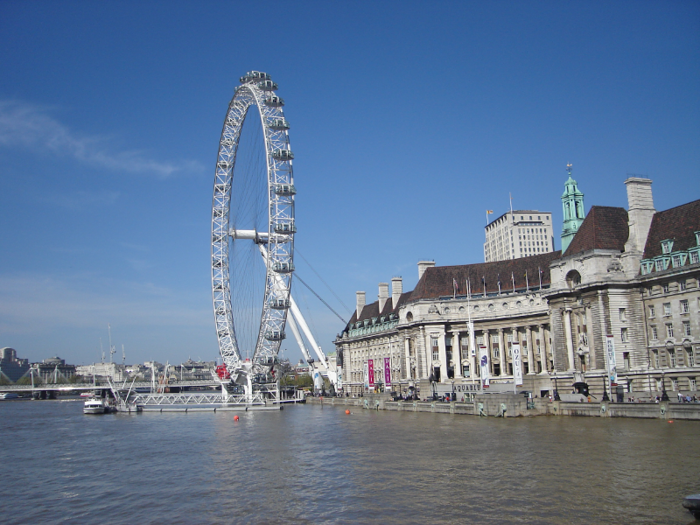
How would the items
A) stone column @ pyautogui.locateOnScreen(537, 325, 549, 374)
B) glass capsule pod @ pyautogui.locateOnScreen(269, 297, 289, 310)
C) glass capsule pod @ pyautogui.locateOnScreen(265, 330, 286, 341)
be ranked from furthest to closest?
glass capsule pod @ pyautogui.locateOnScreen(265, 330, 286, 341)
glass capsule pod @ pyautogui.locateOnScreen(269, 297, 289, 310)
stone column @ pyautogui.locateOnScreen(537, 325, 549, 374)

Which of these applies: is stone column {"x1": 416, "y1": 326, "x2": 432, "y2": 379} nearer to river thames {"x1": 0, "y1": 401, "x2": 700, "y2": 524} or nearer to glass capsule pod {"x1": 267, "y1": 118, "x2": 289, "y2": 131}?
glass capsule pod {"x1": 267, "y1": 118, "x2": 289, "y2": 131}

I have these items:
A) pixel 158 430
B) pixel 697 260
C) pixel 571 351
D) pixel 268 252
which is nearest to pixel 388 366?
pixel 268 252

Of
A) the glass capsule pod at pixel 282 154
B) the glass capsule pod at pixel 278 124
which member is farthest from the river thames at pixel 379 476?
the glass capsule pod at pixel 278 124

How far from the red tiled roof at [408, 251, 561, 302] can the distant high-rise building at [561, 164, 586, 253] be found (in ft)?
45.3

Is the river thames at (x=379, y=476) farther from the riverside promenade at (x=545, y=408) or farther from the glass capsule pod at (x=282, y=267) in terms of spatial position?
the glass capsule pod at (x=282, y=267)

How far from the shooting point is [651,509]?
2170 cm

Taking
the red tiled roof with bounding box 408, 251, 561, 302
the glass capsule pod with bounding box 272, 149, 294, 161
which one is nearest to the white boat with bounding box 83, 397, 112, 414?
the glass capsule pod with bounding box 272, 149, 294, 161

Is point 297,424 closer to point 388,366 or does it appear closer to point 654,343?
point 654,343

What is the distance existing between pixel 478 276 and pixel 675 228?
38921 mm

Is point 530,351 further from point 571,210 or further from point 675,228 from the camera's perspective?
point 675,228

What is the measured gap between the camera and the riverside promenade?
44344 millimetres

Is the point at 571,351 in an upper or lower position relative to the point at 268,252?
lower

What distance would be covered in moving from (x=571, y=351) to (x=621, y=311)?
8.11m

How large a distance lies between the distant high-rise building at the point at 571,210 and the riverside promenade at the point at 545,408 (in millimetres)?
23266
